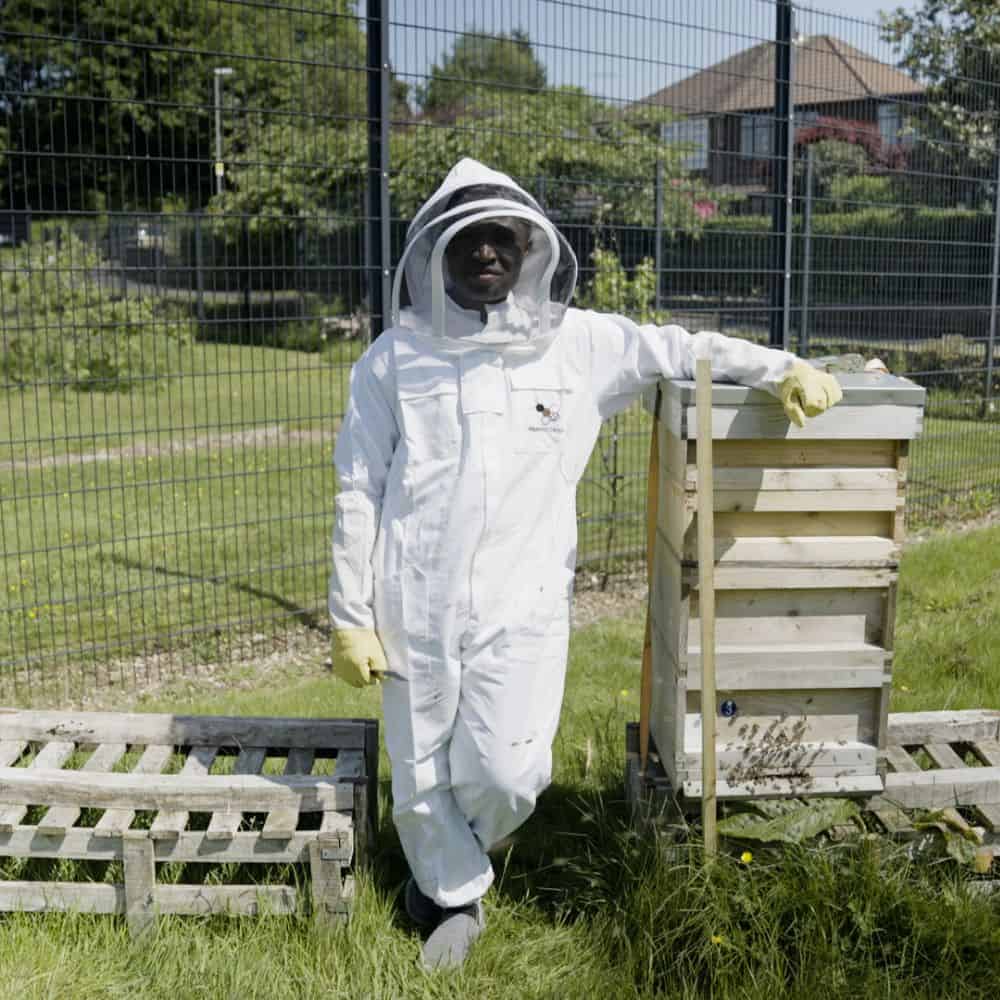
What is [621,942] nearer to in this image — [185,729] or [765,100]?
[185,729]

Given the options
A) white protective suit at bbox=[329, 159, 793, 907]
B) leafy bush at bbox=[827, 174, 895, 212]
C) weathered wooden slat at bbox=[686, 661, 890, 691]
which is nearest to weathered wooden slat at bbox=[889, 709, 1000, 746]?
weathered wooden slat at bbox=[686, 661, 890, 691]

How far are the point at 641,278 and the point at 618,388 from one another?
579 cm

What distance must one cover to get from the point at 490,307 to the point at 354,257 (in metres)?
3.40

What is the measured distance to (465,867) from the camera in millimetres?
3236

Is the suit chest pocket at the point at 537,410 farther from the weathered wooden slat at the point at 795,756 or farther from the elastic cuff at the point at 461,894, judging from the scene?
the elastic cuff at the point at 461,894

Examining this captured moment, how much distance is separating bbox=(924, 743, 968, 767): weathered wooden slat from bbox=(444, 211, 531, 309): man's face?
2.06 meters

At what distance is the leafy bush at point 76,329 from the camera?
6090 mm

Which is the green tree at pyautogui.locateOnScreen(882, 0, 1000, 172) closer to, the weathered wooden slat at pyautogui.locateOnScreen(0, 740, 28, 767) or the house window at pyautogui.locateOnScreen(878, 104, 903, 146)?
the house window at pyautogui.locateOnScreen(878, 104, 903, 146)

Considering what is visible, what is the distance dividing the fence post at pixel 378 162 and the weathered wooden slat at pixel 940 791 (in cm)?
Answer: 322

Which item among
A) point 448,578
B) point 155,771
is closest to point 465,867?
point 448,578

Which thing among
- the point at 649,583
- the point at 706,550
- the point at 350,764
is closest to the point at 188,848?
the point at 350,764

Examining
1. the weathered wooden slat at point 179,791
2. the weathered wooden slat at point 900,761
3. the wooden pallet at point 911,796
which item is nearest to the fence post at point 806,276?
the weathered wooden slat at point 900,761

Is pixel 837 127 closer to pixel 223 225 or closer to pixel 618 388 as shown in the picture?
pixel 223 225

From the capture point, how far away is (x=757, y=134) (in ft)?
24.3
